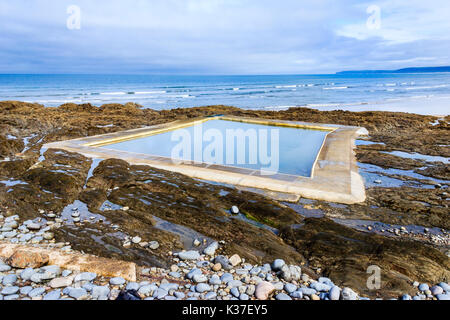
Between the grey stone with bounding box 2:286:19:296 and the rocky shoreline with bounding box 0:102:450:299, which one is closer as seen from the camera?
the grey stone with bounding box 2:286:19:296

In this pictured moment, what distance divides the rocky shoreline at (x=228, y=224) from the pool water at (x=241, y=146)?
1856 millimetres

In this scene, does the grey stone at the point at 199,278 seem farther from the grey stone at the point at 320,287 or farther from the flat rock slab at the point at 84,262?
the grey stone at the point at 320,287

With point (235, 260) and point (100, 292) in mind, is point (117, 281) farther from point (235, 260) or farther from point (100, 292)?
point (235, 260)

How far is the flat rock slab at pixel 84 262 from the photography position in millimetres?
3195

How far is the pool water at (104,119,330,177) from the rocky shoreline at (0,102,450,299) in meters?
1.86

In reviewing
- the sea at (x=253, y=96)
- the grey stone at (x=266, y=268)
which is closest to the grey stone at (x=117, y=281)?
the grey stone at (x=266, y=268)

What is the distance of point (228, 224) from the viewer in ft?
15.0

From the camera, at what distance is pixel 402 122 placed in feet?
54.4

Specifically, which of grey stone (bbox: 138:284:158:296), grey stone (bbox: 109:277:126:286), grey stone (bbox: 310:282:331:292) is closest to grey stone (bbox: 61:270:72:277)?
grey stone (bbox: 109:277:126:286)

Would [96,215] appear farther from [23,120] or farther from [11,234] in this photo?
[23,120]

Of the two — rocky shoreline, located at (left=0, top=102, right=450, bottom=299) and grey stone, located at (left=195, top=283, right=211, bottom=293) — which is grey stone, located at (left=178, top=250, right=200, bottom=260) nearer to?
rocky shoreline, located at (left=0, top=102, right=450, bottom=299)

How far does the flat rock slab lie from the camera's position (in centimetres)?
320

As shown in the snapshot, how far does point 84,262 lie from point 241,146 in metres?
7.61

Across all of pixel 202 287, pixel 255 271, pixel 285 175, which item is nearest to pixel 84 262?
pixel 202 287
